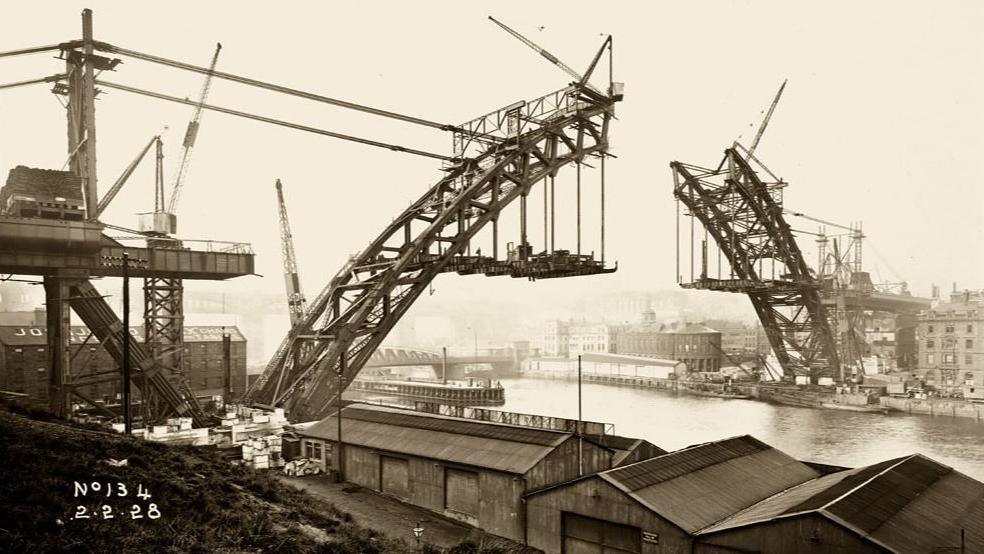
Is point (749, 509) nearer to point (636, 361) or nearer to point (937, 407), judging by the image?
point (937, 407)

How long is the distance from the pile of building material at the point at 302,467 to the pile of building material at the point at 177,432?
2.98m

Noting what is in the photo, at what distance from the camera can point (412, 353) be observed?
8325 cm

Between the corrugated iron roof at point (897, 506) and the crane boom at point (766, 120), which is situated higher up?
the crane boom at point (766, 120)

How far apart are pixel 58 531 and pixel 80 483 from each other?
4.99 ft

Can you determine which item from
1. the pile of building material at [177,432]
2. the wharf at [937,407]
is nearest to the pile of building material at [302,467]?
the pile of building material at [177,432]

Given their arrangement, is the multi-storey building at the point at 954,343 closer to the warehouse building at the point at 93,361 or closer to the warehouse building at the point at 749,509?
the warehouse building at the point at 749,509

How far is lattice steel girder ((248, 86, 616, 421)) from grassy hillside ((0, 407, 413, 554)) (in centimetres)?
976

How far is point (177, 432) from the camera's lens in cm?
2150

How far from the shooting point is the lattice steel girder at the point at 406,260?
21.8 m

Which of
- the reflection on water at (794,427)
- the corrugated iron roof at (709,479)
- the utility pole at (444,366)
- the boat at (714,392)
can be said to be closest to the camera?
the corrugated iron roof at (709,479)

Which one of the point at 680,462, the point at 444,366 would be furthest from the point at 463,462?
the point at 444,366

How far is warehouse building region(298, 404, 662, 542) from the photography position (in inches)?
663

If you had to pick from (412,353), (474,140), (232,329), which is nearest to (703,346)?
(412,353)

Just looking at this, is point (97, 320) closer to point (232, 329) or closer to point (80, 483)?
point (80, 483)
